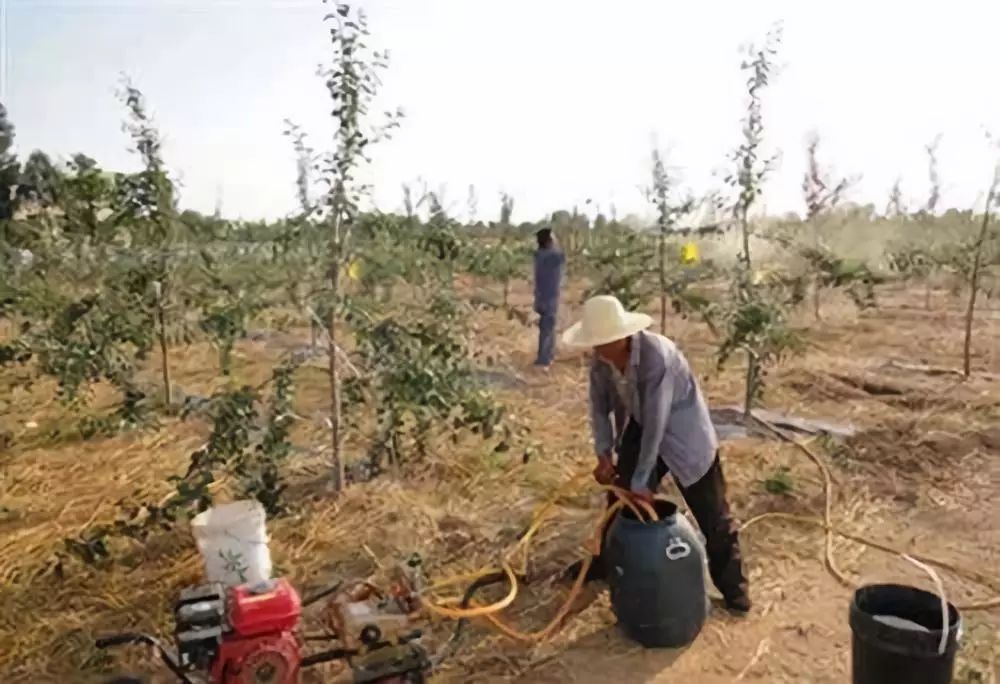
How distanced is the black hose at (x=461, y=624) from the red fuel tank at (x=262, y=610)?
27.1 inches

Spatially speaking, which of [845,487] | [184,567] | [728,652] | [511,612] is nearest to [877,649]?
[728,652]

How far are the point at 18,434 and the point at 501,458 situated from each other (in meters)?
3.51

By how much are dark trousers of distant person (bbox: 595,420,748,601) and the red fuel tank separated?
158cm

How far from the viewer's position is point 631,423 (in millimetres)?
3896

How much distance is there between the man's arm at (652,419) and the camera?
3568 millimetres

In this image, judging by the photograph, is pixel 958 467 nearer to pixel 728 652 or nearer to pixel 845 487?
pixel 845 487

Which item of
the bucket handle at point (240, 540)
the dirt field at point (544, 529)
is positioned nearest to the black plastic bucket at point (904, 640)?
the dirt field at point (544, 529)

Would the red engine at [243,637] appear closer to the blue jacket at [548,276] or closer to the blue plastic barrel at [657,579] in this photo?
the blue plastic barrel at [657,579]

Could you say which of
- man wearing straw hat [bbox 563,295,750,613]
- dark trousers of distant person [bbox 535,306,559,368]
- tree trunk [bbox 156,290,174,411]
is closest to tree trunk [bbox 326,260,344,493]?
man wearing straw hat [bbox 563,295,750,613]

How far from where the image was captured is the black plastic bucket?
2840mm

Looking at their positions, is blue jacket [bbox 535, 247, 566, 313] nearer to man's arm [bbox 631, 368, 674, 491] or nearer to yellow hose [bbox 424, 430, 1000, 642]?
yellow hose [bbox 424, 430, 1000, 642]

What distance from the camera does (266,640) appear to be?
286 cm

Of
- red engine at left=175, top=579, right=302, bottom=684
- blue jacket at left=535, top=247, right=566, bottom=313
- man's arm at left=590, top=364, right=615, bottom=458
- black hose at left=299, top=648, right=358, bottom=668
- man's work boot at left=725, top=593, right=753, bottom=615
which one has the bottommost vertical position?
man's work boot at left=725, top=593, right=753, bottom=615

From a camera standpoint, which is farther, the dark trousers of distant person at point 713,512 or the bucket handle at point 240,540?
the dark trousers of distant person at point 713,512
